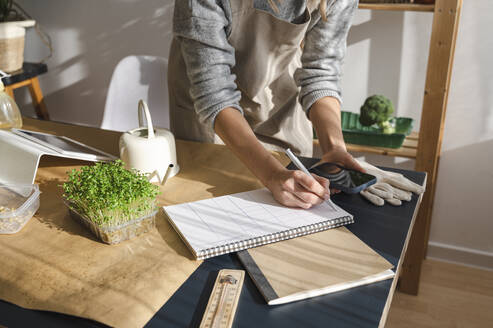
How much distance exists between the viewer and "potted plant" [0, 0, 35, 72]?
7.18ft

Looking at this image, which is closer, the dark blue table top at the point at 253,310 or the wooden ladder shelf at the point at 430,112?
the dark blue table top at the point at 253,310

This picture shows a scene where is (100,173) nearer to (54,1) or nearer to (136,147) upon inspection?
(136,147)

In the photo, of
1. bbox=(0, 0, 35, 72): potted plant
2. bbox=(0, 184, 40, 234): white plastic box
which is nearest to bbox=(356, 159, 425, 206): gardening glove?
bbox=(0, 184, 40, 234): white plastic box

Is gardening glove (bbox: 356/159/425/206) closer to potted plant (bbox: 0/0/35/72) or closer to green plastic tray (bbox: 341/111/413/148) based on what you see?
green plastic tray (bbox: 341/111/413/148)

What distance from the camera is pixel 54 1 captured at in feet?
8.21

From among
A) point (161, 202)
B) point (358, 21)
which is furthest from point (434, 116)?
point (161, 202)

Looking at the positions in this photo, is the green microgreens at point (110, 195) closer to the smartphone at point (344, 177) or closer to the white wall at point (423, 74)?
the smartphone at point (344, 177)

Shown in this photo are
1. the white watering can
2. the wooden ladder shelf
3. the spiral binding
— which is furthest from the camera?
the wooden ladder shelf

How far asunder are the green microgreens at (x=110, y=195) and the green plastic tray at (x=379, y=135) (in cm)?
120

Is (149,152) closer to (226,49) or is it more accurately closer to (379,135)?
(226,49)

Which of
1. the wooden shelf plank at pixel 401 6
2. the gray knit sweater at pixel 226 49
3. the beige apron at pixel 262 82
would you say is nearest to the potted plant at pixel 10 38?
the beige apron at pixel 262 82

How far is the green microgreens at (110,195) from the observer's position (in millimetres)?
821

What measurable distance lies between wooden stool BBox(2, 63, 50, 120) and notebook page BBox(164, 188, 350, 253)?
1774 millimetres

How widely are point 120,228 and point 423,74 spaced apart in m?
1.59
